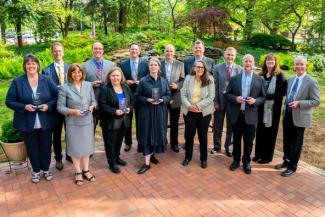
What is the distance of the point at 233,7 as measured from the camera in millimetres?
19672

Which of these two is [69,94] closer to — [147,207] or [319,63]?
[147,207]

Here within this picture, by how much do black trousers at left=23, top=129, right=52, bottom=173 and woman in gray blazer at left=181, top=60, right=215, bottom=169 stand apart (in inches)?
83.8

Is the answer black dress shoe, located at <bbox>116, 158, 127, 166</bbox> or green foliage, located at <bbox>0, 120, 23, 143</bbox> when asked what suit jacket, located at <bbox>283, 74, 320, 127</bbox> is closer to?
black dress shoe, located at <bbox>116, 158, 127, 166</bbox>

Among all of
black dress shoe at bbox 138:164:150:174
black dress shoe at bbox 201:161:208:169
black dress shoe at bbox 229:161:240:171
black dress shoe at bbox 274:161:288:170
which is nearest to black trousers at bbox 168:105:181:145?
black dress shoe at bbox 201:161:208:169

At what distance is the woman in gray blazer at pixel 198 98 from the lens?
15.1 ft

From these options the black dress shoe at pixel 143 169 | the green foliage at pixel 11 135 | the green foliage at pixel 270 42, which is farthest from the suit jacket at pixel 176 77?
the green foliage at pixel 270 42

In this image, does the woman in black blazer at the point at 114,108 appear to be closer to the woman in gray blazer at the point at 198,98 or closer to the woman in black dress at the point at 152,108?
the woman in black dress at the point at 152,108

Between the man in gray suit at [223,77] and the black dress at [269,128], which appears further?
the man in gray suit at [223,77]

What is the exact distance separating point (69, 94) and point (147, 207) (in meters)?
1.85

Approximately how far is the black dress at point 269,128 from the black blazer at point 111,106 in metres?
2.10

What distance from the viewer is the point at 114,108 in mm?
4406

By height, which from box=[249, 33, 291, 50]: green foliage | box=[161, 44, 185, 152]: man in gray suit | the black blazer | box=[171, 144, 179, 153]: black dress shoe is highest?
box=[249, 33, 291, 50]: green foliage

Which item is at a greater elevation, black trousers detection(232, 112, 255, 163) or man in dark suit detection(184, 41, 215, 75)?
man in dark suit detection(184, 41, 215, 75)

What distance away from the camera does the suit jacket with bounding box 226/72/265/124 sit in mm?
4480
